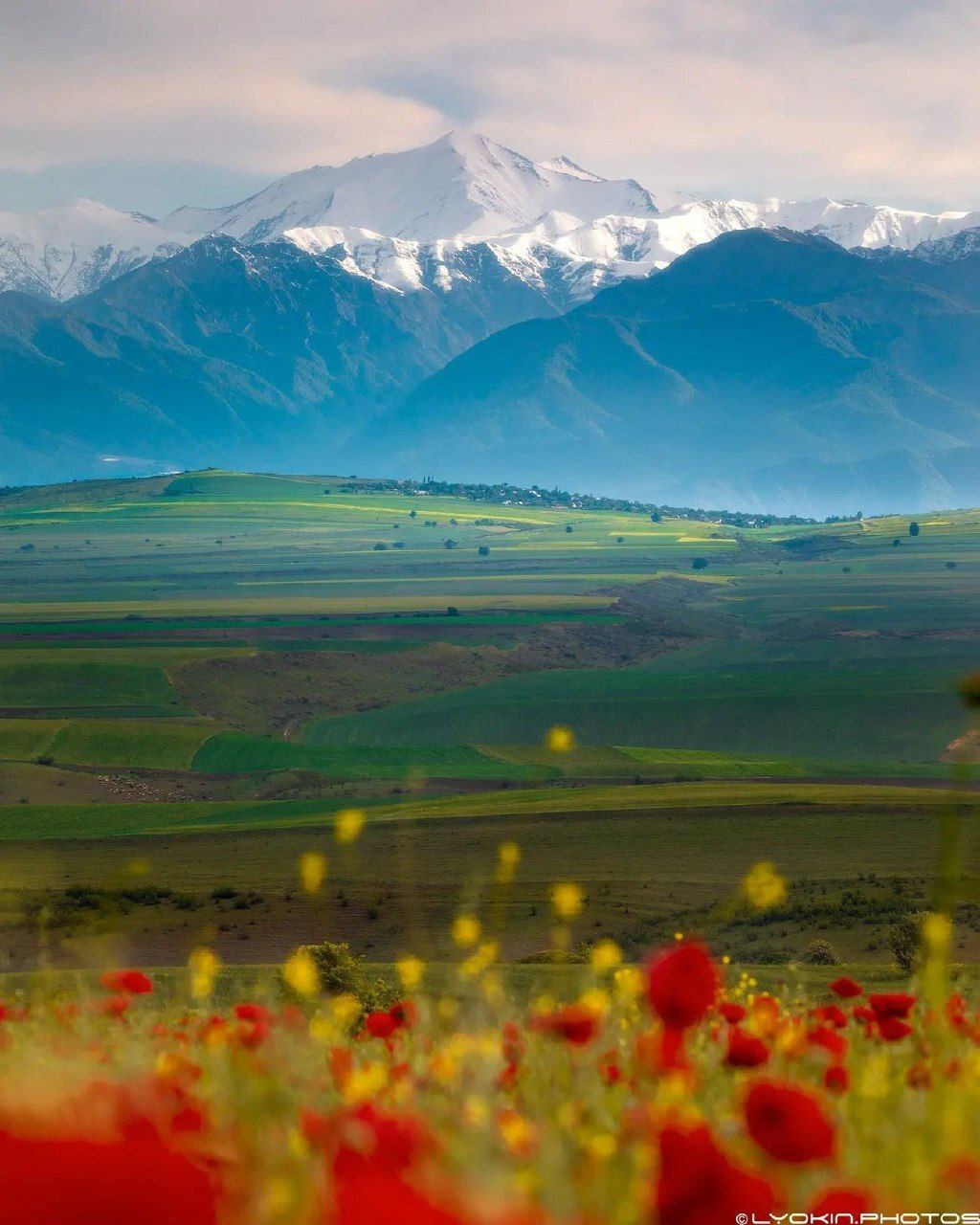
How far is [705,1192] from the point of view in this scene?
2.71 metres

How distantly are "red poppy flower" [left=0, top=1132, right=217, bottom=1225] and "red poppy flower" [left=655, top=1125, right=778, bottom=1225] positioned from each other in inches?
36.1

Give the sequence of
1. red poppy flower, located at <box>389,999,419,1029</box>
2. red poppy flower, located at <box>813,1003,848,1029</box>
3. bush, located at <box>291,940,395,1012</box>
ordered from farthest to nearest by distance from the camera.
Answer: bush, located at <box>291,940,395,1012</box>, red poppy flower, located at <box>389,999,419,1029</box>, red poppy flower, located at <box>813,1003,848,1029</box>

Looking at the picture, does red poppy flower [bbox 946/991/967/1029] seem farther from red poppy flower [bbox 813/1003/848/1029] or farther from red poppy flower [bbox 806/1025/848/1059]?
red poppy flower [bbox 806/1025/848/1059]

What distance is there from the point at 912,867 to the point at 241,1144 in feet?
129

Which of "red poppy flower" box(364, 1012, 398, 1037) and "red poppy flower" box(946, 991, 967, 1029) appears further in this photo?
"red poppy flower" box(946, 991, 967, 1029)

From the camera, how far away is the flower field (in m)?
2.44

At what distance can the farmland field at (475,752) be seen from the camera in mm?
37094

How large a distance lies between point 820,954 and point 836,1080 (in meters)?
23.8

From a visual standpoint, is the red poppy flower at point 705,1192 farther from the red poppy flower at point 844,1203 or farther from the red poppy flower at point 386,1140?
the red poppy flower at point 386,1140

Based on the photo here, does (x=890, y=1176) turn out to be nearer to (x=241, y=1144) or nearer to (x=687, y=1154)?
(x=687, y=1154)

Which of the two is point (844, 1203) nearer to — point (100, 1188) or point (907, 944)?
point (100, 1188)

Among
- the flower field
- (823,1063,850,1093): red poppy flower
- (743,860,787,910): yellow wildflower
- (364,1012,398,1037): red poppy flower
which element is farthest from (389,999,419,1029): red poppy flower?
(743,860,787,910): yellow wildflower

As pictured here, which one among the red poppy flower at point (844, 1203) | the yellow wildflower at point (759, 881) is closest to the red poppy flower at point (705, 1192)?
the red poppy flower at point (844, 1203)

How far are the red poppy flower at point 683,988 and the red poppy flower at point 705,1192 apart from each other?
Answer: 1.54 m
